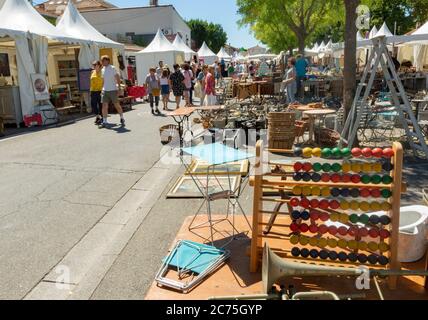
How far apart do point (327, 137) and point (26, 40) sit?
10011mm

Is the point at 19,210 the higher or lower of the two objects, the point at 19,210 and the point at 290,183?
the lower

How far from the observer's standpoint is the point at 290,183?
3389 mm

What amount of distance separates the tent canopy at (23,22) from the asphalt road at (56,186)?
11.2ft

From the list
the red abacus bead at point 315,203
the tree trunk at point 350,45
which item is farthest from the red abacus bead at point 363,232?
the tree trunk at point 350,45

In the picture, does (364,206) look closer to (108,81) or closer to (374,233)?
(374,233)

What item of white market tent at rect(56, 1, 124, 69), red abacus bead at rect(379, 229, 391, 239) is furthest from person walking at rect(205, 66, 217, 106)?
red abacus bead at rect(379, 229, 391, 239)

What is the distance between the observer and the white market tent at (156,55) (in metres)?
24.8

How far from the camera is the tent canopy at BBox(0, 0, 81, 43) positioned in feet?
40.2

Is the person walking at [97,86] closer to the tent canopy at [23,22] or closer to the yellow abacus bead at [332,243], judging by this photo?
the tent canopy at [23,22]

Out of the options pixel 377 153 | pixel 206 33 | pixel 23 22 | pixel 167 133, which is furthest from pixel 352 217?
pixel 206 33

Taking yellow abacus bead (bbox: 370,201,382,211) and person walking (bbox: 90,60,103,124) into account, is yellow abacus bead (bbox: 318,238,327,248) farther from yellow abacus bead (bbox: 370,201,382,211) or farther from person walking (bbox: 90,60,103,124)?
person walking (bbox: 90,60,103,124)
